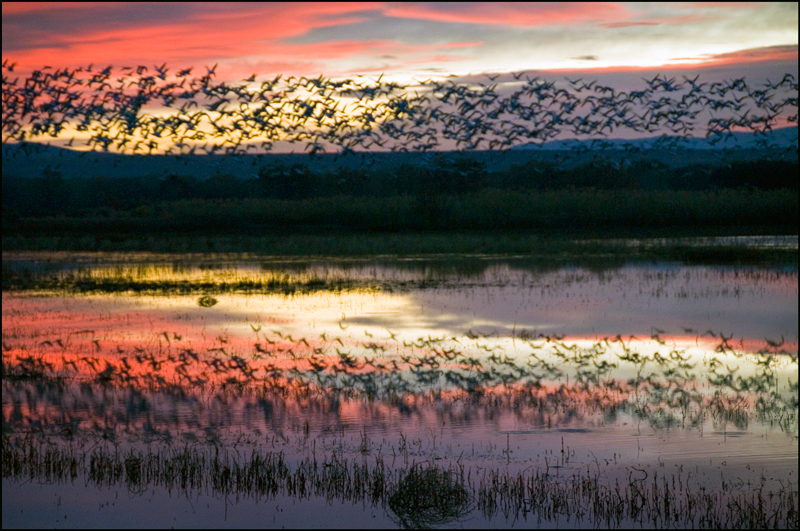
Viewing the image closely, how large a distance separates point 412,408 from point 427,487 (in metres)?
2.89

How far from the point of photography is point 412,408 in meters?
9.52

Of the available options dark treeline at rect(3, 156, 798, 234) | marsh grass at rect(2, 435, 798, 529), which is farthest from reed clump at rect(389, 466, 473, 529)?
dark treeline at rect(3, 156, 798, 234)

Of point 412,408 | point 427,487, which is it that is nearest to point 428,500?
point 427,487

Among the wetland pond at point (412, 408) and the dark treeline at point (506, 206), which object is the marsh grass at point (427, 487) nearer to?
Result: the wetland pond at point (412, 408)

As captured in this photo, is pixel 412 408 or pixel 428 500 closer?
pixel 428 500

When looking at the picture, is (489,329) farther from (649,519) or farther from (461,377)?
(649,519)

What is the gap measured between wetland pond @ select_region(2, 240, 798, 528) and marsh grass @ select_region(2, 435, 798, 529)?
22 millimetres

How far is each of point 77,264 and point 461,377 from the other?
21785mm

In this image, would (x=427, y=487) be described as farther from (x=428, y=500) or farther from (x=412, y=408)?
(x=412, y=408)

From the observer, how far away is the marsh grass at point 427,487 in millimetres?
6344

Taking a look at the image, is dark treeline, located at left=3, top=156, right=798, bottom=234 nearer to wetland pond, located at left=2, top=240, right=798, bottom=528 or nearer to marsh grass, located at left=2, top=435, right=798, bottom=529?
wetland pond, located at left=2, top=240, right=798, bottom=528

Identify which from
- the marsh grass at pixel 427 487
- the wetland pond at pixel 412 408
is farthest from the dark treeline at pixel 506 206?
the marsh grass at pixel 427 487

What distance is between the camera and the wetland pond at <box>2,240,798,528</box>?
6703mm

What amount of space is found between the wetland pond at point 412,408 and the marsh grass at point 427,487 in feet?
0.07
